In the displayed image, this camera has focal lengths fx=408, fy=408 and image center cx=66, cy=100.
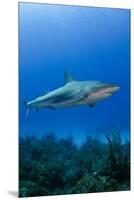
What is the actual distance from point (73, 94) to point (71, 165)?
0.55 meters

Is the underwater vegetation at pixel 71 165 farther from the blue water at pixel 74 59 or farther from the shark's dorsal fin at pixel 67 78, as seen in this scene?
the shark's dorsal fin at pixel 67 78

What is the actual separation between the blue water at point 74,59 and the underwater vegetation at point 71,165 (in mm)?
83

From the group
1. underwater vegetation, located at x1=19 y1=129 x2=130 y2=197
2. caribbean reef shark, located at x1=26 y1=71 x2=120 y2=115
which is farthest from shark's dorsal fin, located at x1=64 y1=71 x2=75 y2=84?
underwater vegetation, located at x1=19 y1=129 x2=130 y2=197

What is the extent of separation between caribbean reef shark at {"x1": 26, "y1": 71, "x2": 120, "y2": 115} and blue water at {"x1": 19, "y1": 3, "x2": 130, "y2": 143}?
4 centimetres

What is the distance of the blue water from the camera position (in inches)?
122

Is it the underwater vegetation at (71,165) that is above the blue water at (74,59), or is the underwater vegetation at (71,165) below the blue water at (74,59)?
below

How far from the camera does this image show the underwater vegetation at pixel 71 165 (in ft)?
10.1

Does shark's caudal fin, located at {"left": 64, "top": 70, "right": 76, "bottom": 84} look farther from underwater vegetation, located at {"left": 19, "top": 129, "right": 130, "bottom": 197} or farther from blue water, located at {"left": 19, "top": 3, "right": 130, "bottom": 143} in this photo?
underwater vegetation, located at {"left": 19, "top": 129, "right": 130, "bottom": 197}

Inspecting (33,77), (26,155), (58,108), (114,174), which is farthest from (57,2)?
(114,174)

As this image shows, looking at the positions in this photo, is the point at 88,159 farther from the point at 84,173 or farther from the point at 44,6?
the point at 44,6

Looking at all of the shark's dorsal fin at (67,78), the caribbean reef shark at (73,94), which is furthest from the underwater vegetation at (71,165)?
the shark's dorsal fin at (67,78)

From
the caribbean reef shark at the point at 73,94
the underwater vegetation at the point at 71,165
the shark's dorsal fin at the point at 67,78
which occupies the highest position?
the shark's dorsal fin at the point at 67,78

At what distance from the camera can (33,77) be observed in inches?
122

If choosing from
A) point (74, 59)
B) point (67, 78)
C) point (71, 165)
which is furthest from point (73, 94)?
point (71, 165)
